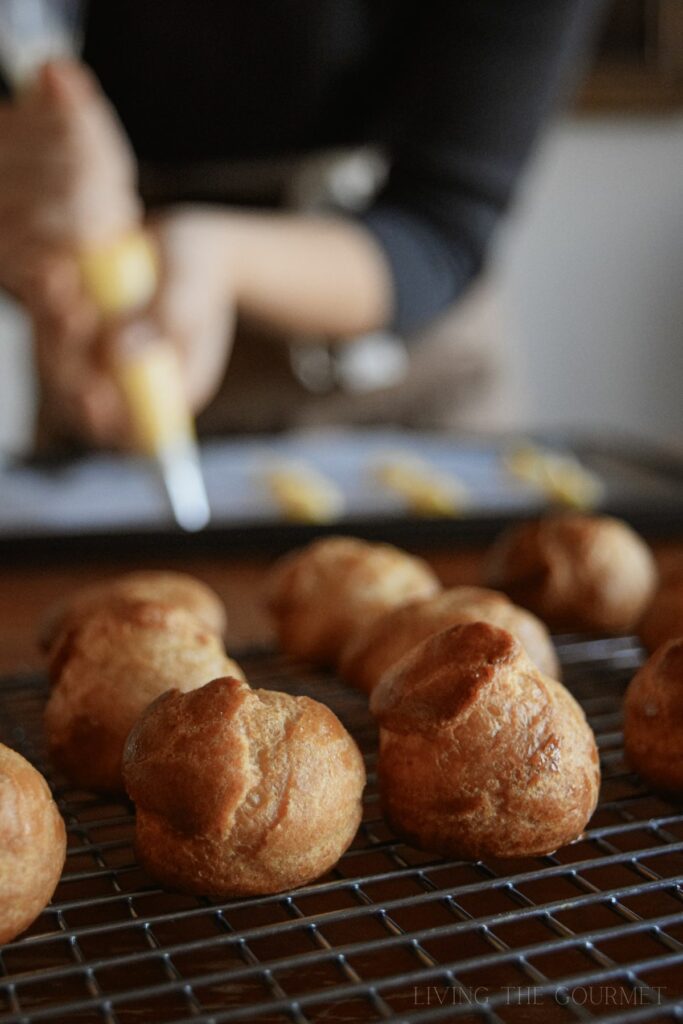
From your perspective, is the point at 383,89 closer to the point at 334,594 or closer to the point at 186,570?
the point at 186,570

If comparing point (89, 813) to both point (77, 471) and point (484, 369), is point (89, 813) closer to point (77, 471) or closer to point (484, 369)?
point (77, 471)

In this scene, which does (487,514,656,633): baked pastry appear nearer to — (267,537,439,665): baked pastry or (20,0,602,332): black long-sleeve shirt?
(267,537,439,665): baked pastry

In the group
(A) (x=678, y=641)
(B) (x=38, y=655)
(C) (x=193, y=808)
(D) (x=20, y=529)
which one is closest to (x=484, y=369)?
(D) (x=20, y=529)

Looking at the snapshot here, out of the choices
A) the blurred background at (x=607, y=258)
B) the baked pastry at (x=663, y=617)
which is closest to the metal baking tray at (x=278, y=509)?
the baked pastry at (x=663, y=617)

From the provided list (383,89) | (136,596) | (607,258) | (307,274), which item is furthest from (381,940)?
(607,258)

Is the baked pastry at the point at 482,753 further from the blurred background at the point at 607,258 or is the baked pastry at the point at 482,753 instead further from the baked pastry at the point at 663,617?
A: the blurred background at the point at 607,258

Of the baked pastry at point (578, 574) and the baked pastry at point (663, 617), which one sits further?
the baked pastry at point (578, 574)

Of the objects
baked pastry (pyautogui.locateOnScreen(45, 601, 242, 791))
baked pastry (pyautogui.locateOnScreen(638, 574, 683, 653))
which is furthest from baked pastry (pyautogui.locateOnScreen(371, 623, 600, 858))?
baked pastry (pyautogui.locateOnScreen(638, 574, 683, 653))
